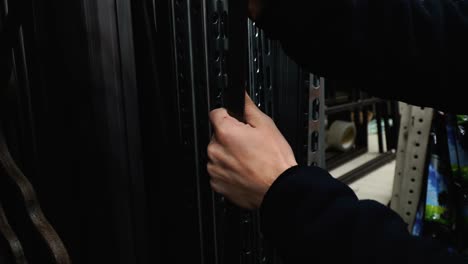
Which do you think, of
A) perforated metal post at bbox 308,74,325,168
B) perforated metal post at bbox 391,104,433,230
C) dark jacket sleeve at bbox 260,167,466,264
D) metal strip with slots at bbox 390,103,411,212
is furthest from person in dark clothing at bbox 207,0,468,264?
metal strip with slots at bbox 390,103,411,212

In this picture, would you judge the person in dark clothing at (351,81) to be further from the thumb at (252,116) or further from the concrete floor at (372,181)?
the concrete floor at (372,181)

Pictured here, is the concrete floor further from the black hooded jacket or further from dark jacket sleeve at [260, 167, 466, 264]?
dark jacket sleeve at [260, 167, 466, 264]

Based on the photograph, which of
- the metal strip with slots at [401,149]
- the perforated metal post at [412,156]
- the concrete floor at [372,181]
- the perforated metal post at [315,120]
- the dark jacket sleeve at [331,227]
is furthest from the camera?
the concrete floor at [372,181]

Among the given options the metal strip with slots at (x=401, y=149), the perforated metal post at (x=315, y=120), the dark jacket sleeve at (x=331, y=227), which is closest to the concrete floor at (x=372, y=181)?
the metal strip with slots at (x=401, y=149)

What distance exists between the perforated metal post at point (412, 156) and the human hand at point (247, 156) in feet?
3.32

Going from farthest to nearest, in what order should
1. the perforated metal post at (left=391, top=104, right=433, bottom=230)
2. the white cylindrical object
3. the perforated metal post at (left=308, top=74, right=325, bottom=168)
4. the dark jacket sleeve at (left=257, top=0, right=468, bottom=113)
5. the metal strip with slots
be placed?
the white cylindrical object → the metal strip with slots → the perforated metal post at (left=391, top=104, right=433, bottom=230) → the perforated metal post at (left=308, top=74, right=325, bottom=168) → the dark jacket sleeve at (left=257, top=0, right=468, bottom=113)

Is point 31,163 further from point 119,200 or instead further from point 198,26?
point 198,26

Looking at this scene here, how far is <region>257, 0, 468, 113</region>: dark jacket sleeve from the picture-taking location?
1.85 feet

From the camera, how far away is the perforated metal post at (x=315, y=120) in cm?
76

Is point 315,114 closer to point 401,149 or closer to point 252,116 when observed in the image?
point 252,116

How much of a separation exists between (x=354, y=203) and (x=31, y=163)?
49 centimetres

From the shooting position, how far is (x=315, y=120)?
2.54ft

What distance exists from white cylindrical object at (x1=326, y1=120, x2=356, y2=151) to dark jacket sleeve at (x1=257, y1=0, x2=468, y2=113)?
2.21 meters

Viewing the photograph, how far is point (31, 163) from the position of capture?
0.61m
